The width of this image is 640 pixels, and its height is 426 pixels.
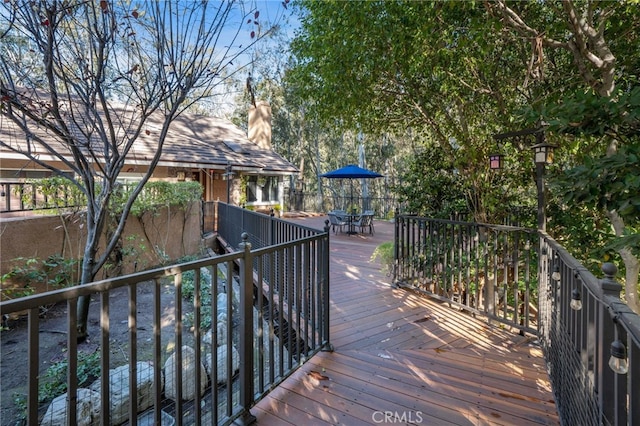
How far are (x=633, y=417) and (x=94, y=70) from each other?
492cm

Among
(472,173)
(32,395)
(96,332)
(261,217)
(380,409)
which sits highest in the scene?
→ (472,173)

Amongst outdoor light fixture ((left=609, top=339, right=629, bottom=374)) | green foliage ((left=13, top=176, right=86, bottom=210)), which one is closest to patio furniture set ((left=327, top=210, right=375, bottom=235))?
green foliage ((left=13, top=176, right=86, bottom=210))

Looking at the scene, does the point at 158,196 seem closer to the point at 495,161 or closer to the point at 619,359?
the point at 495,161

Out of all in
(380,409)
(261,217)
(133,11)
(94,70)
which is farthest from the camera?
(261,217)

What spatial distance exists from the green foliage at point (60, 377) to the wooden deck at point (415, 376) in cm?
223

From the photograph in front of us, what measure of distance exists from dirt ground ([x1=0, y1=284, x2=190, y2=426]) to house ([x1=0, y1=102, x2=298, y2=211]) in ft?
15.9

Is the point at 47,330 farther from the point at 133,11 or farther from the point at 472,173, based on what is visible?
the point at 472,173

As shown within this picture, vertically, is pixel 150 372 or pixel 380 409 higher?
pixel 380 409

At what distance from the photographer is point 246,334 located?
218 cm

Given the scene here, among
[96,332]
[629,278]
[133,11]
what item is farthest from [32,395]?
[629,278]

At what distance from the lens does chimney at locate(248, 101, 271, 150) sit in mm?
15930

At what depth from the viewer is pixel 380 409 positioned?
2.27m

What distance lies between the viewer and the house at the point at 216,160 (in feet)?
33.9

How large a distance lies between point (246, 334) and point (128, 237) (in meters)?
5.51
